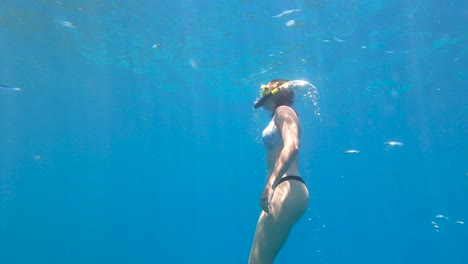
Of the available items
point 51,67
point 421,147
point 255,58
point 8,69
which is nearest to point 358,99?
point 255,58

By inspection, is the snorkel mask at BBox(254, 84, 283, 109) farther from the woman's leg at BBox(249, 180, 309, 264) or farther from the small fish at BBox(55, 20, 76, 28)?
the small fish at BBox(55, 20, 76, 28)

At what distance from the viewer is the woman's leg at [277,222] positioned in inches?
145

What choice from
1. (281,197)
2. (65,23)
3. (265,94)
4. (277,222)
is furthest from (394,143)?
(277,222)

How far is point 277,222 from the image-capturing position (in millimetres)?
3676

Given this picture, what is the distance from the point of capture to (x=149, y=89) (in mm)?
33312

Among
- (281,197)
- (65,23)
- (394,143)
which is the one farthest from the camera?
(394,143)

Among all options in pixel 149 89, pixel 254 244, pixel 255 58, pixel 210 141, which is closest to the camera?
pixel 254 244

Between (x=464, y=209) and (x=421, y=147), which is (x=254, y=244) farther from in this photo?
(x=464, y=209)

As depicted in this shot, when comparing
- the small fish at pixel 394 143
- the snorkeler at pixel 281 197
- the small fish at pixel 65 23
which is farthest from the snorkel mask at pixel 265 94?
the small fish at pixel 394 143

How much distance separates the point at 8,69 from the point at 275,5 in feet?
80.7

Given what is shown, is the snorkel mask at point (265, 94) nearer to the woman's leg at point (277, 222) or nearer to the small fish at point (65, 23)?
the woman's leg at point (277, 222)

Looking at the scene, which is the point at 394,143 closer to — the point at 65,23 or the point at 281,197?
the point at 65,23

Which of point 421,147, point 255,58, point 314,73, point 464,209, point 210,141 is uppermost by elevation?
point 255,58

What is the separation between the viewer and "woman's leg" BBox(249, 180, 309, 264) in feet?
12.1
